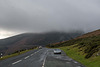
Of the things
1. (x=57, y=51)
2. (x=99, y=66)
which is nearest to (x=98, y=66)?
(x=99, y=66)

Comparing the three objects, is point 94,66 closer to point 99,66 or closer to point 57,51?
point 99,66

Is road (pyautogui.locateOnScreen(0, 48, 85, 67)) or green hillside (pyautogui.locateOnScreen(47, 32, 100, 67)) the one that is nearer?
road (pyautogui.locateOnScreen(0, 48, 85, 67))

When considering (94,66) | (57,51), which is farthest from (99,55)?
(57,51)

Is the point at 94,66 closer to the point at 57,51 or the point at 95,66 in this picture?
the point at 95,66

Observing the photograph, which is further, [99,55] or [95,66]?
[99,55]

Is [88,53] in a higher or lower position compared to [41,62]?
higher

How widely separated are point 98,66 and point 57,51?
21.5 meters

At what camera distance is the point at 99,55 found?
16281 mm

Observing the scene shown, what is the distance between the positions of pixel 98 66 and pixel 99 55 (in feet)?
14.7

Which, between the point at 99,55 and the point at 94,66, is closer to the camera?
the point at 94,66

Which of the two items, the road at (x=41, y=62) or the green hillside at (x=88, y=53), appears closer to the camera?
the road at (x=41, y=62)

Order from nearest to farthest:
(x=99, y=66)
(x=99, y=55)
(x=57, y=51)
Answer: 1. (x=99, y=66)
2. (x=99, y=55)
3. (x=57, y=51)

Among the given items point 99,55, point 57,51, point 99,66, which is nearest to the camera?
point 99,66

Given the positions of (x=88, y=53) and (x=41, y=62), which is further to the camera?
(x=88, y=53)
